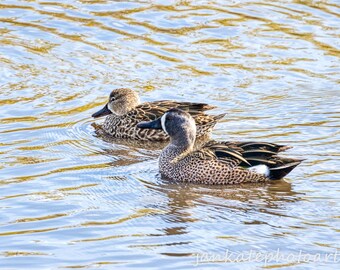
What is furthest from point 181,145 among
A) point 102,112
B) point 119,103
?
point 102,112

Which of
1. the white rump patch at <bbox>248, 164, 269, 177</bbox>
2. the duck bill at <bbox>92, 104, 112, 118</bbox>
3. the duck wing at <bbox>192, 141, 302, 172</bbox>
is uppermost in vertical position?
the duck wing at <bbox>192, 141, 302, 172</bbox>

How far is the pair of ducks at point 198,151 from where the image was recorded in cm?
1151

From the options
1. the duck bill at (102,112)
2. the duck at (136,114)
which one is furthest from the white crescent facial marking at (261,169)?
the duck bill at (102,112)

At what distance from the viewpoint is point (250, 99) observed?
1438 cm

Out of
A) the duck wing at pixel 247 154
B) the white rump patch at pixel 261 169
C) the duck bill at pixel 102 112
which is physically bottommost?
the duck bill at pixel 102 112

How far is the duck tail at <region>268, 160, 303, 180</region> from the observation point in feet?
37.2

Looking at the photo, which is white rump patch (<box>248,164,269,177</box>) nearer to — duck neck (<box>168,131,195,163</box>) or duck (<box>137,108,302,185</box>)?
duck (<box>137,108,302,185</box>)

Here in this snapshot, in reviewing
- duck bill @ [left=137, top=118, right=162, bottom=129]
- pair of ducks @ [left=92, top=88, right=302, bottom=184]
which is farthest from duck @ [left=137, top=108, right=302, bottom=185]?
duck bill @ [left=137, top=118, right=162, bottom=129]

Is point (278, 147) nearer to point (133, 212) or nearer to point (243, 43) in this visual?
point (133, 212)

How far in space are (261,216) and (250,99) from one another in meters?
4.31

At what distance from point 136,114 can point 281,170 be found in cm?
295

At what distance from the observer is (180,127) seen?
39.8 ft

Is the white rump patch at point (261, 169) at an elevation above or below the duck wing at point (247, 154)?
below

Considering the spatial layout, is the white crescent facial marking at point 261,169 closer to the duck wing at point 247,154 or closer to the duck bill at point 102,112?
the duck wing at point 247,154
